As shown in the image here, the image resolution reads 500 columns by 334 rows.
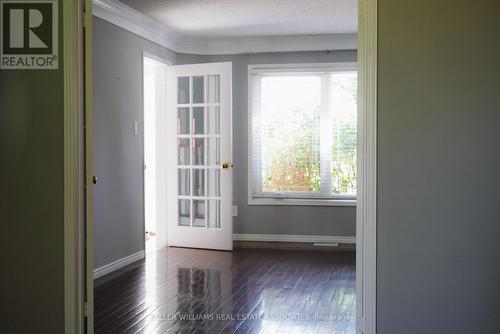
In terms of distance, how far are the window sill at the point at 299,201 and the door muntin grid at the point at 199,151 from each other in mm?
660

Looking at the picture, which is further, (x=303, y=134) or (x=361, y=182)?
(x=303, y=134)

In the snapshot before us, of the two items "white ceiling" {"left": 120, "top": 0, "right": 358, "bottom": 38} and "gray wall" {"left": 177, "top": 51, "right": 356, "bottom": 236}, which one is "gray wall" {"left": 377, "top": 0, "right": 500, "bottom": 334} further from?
"gray wall" {"left": 177, "top": 51, "right": 356, "bottom": 236}

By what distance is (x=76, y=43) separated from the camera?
2.92 m

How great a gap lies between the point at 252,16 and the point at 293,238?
8.88ft

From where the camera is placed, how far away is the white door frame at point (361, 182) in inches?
103

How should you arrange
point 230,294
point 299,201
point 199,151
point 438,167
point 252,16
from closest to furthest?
point 438,167
point 230,294
point 252,16
point 199,151
point 299,201

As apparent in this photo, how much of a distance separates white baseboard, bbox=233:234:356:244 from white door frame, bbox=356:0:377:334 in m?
3.89

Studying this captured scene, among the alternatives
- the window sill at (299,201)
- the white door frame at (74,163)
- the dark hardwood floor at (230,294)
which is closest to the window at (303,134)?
the window sill at (299,201)

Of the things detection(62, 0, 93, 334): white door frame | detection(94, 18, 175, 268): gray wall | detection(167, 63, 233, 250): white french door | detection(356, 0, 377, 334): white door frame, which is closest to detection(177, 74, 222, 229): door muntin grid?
detection(167, 63, 233, 250): white french door

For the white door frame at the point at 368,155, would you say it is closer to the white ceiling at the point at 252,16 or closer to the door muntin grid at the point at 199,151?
the white ceiling at the point at 252,16

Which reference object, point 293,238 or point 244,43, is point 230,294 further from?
point 244,43

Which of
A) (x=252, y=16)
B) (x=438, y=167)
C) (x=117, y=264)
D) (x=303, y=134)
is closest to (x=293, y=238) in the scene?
(x=303, y=134)

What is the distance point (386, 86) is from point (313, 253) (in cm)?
374

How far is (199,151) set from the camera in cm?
632
